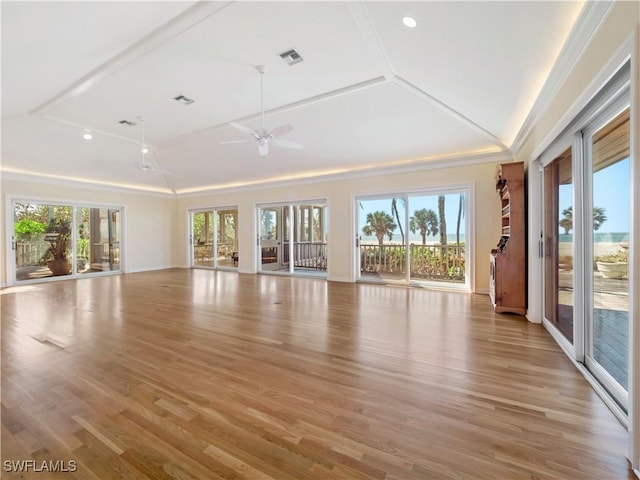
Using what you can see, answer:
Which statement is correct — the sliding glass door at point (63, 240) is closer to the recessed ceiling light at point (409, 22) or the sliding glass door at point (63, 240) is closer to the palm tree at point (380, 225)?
the palm tree at point (380, 225)

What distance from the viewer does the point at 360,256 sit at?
717 cm

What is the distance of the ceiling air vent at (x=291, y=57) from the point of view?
316cm

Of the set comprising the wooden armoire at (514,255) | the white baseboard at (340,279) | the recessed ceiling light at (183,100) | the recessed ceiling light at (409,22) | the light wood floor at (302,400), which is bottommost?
the light wood floor at (302,400)

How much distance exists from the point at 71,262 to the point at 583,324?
400 inches

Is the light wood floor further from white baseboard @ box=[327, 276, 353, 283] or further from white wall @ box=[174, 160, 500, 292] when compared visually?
white baseboard @ box=[327, 276, 353, 283]

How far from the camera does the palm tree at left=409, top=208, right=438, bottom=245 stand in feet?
20.5

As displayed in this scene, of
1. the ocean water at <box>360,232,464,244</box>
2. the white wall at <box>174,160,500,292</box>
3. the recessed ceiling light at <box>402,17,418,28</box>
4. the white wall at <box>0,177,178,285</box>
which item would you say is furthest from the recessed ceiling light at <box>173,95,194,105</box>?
the white wall at <box>0,177,178,285</box>

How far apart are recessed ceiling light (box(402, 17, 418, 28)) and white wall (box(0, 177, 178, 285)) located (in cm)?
875

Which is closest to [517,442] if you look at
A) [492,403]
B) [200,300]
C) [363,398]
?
[492,403]

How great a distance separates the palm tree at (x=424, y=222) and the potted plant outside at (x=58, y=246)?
8.60 metres

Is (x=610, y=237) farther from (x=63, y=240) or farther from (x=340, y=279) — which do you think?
Result: (x=63, y=240)

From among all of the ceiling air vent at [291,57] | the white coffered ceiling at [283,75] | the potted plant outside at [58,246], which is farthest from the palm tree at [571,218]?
the potted plant outside at [58,246]

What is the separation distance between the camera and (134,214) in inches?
354

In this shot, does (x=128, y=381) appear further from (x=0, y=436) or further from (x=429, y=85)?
(x=429, y=85)
